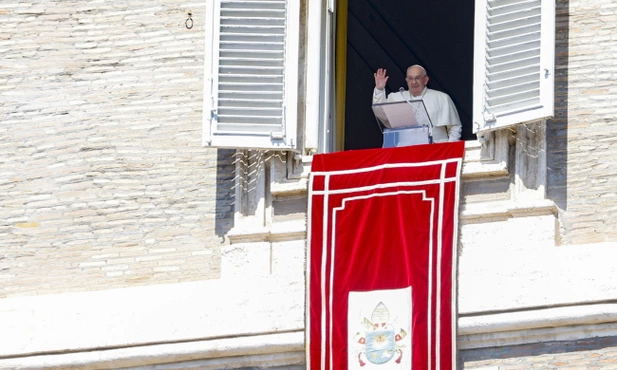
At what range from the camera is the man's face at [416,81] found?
48.8 feet

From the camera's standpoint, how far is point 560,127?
44.4ft

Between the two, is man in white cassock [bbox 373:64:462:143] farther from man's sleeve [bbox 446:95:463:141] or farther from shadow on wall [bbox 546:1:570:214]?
shadow on wall [bbox 546:1:570:214]

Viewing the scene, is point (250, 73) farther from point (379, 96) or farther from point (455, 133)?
point (455, 133)

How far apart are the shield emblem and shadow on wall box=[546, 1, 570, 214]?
1.18m

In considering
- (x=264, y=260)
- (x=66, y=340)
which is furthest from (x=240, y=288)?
(x=66, y=340)

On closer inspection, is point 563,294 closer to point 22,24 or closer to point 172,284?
point 172,284

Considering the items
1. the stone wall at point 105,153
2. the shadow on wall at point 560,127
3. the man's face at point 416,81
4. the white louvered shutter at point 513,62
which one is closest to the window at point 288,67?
the white louvered shutter at point 513,62

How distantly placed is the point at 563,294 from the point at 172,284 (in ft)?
7.80

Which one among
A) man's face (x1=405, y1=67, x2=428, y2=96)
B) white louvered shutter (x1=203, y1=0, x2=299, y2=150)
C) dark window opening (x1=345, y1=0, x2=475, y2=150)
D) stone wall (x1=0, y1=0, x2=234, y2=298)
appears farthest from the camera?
dark window opening (x1=345, y1=0, x2=475, y2=150)

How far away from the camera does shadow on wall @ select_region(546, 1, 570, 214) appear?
13445 mm

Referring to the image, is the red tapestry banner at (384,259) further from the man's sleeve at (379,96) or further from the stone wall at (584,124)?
the man's sleeve at (379,96)

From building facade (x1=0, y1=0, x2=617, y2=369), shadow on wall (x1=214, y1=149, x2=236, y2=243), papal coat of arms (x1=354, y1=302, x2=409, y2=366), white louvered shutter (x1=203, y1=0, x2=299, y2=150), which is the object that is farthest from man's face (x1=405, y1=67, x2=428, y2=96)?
papal coat of arms (x1=354, y1=302, x2=409, y2=366)

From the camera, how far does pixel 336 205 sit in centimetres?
1374

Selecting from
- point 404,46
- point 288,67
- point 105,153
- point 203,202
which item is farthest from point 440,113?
point 404,46
